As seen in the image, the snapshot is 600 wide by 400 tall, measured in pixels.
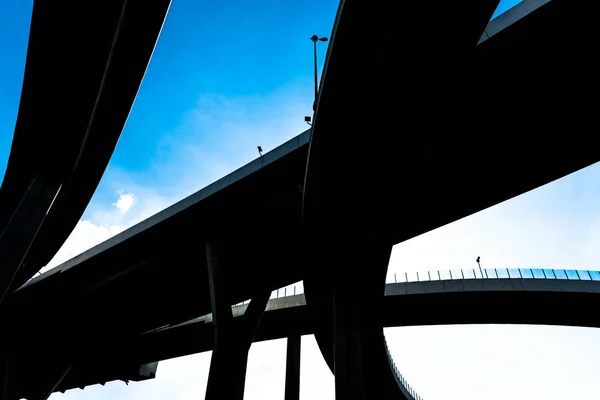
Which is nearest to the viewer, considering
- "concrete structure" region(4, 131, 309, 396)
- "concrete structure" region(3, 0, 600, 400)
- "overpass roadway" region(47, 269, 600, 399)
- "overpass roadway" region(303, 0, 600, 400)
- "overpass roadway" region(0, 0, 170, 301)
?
"overpass roadway" region(303, 0, 600, 400)

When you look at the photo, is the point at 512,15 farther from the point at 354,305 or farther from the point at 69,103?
the point at 69,103

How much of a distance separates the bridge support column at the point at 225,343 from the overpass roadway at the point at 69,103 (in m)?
6.80

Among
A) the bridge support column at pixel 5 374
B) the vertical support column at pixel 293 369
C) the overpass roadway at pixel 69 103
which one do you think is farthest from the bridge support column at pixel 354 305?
the bridge support column at pixel 5 374

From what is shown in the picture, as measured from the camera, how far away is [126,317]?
29078 mm

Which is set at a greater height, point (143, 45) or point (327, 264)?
point (143, 45)

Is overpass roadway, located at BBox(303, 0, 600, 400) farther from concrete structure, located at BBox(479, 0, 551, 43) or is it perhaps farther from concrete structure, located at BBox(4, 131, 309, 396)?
concrete structure, located at BBox(4, 131, 309, 396)

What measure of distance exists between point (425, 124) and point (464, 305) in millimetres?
24397

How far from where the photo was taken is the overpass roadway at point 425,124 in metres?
7.31

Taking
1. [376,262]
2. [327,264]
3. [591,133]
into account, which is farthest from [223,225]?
[591,133]

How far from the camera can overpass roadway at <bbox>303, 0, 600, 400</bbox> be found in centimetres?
731

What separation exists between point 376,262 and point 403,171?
4.87 metres

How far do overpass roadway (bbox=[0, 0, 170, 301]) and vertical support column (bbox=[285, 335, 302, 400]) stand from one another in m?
19.0

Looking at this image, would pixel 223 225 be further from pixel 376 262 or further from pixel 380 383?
pixel 380 383

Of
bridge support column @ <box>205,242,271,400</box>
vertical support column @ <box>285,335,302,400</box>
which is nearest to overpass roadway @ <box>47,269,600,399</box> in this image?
vertical support column @ <box>285,335,302,400</box>
